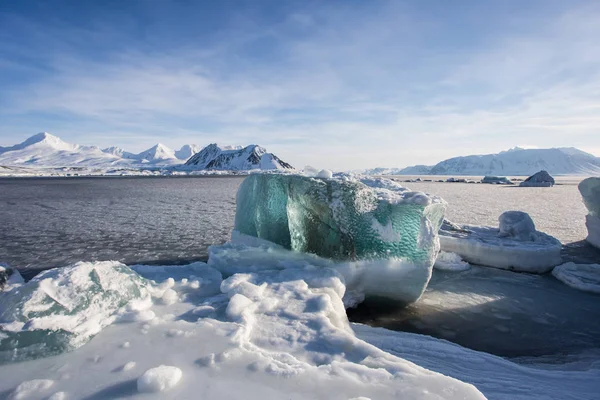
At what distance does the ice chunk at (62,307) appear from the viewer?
220cm

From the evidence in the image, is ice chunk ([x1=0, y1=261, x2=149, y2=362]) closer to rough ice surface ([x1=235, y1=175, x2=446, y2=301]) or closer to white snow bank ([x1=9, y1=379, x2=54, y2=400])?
white snow bank ([x1=9, y1=379, x2=54, y2=400])

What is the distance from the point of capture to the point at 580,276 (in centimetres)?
563

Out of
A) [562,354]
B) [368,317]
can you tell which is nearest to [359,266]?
[368,317]

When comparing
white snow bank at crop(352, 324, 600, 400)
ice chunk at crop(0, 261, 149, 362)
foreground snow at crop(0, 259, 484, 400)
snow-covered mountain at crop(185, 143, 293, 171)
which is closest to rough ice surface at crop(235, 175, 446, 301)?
white snow bank at crop(352, 324, 600, 400)

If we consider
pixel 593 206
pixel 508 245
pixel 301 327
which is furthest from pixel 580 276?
pixel 301 327

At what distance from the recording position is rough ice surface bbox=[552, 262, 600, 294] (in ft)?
17.1

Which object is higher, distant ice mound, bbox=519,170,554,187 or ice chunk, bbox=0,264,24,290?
distant ice mound, bbox=519,170,554,187

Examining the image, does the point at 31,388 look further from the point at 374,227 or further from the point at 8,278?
the point at 374,227

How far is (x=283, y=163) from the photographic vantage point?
110938 mm

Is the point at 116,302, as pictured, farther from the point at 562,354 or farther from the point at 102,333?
the point at 562,354

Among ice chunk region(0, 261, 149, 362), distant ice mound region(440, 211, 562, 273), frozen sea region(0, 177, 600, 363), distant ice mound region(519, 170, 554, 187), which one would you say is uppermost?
distant ice mound region(519, 170, 554, 187)

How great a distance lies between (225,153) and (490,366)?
429 ft

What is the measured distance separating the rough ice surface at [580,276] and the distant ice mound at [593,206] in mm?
2837

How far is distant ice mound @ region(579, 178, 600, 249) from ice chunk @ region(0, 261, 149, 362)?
10.0 meters
